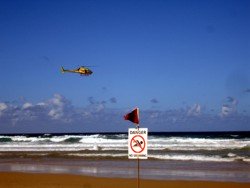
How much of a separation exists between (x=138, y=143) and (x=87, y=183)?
6.03m

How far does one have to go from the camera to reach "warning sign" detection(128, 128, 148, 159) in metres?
10.0

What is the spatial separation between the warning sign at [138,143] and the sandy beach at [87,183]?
5.01 metres

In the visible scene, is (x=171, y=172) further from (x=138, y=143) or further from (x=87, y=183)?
(x=138, y=143)

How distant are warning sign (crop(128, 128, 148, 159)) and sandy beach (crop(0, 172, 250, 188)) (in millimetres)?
5014

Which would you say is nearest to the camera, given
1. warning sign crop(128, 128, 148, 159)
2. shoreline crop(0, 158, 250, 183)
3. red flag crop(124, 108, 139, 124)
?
warning sign crop(128, 128, 148, 159)

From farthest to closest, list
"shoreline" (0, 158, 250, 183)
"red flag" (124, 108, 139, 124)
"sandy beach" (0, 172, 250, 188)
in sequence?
"shoreline" (0, 158, 250, 183)
"sandy beach" (0, 172, 250, 188)
"red flag" (124, 108, 139, 124)

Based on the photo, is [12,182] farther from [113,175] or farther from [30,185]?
[113,175]

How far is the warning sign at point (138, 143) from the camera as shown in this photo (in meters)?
10.0

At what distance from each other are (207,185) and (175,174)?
3.53 meters

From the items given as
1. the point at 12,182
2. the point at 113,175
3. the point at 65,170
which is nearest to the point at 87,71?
the point at 65,170

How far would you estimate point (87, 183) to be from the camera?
15.5 m

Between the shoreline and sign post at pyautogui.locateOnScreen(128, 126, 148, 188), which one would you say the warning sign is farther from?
Answer: the shoreline

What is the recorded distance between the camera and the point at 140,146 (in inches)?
396

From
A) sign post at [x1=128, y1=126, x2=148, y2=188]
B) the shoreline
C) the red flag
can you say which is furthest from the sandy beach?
the red flag
